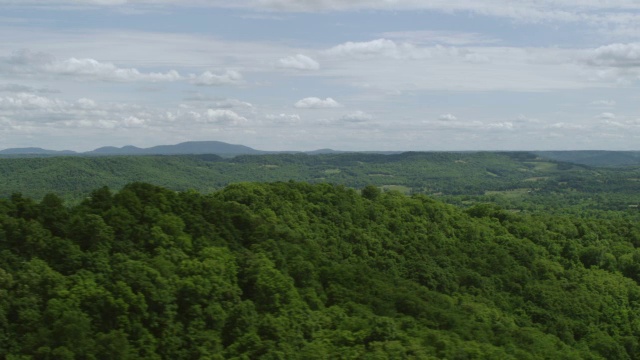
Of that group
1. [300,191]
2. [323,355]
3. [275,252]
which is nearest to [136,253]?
[275,252]

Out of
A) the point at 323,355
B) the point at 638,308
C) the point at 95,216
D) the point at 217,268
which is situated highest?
the point at 95,216

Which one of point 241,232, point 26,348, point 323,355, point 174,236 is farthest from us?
point 241,232

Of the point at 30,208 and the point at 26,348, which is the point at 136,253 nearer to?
the point at 30,208

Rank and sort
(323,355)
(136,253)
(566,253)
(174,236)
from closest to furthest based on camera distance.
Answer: (323,355), (136,253), (174,236), (566,253)

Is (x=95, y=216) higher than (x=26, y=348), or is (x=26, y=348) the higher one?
(x=95, y=216)

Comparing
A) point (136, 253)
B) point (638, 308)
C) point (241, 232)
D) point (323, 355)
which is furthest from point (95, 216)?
point (638, 308)

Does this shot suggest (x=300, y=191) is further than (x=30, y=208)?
Yes

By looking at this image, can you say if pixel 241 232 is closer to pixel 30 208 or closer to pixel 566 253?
pixel 30 208
